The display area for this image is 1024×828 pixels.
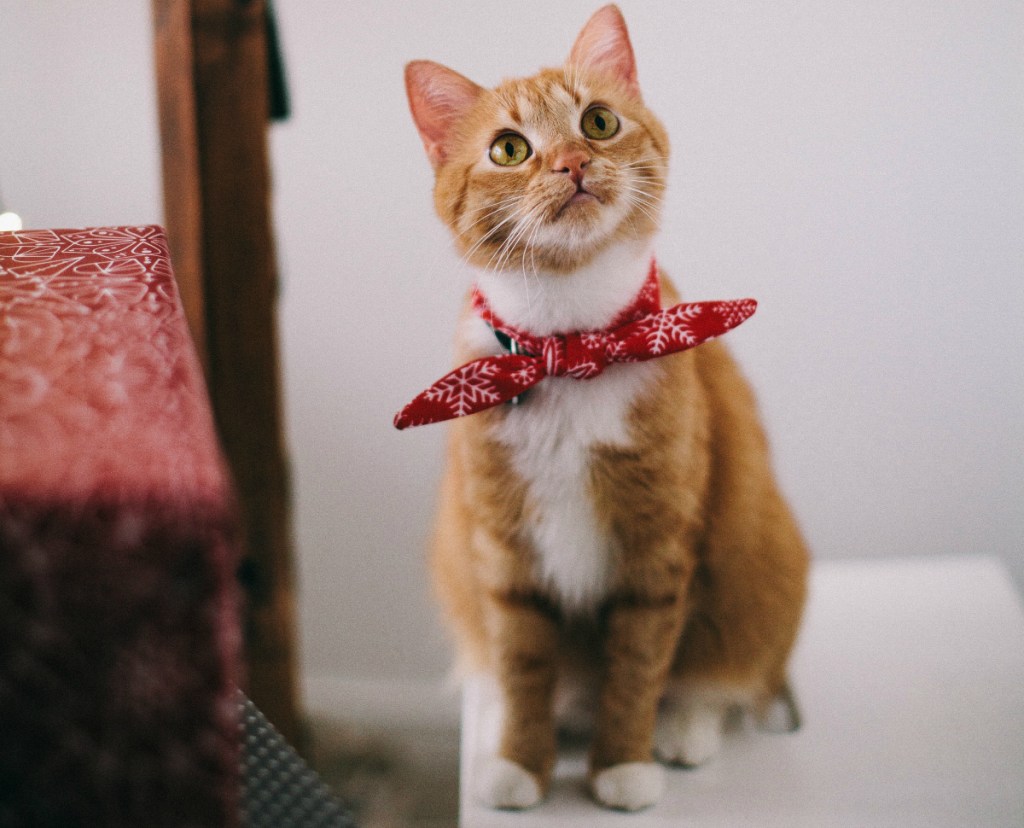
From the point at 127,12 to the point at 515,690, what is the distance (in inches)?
45.1

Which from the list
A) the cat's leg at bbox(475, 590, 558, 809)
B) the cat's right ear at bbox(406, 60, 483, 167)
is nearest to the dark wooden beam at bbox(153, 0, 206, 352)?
the cat's right ear at bbox(406, 60, 483, 167)

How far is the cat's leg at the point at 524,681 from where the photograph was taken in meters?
0.82

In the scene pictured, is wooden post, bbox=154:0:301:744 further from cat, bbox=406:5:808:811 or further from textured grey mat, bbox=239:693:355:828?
textured grey mat, bbox=239:693:355:828

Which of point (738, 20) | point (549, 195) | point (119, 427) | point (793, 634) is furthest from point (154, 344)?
point (738, 20)

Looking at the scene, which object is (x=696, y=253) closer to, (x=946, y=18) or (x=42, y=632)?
(x=946, y=18)

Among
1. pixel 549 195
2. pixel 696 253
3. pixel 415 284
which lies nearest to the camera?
pixel 549 195

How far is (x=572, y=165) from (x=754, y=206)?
62cm

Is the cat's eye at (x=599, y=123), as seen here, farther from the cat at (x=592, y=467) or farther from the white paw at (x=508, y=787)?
the white paw at (x=508, y=787)

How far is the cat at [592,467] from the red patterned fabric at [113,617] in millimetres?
481

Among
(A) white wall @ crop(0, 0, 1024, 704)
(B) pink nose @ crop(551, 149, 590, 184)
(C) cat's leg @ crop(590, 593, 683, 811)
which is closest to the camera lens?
(B) pink nose @ crop(551, 149, 590, 184)

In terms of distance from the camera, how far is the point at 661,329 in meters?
0.71

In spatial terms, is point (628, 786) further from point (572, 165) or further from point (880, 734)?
point (572, 165)

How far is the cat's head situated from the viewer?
0.69 metres

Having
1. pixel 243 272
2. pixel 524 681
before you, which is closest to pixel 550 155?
pixel 524 681
